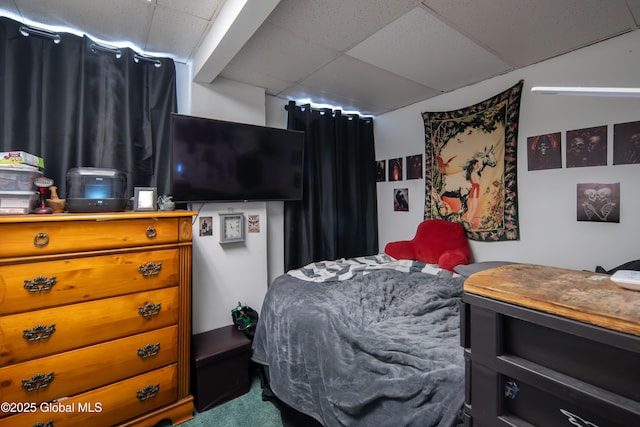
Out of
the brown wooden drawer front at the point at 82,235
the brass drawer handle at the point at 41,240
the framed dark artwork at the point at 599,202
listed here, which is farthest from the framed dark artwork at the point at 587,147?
the brass drawer handle at the point at 41,240

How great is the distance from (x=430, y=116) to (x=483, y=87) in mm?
536

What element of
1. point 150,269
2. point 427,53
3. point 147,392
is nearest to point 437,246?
point 427,53

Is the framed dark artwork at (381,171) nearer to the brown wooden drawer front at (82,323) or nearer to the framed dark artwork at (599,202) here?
the framed dark artwork at (599,202)

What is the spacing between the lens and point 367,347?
130 cm

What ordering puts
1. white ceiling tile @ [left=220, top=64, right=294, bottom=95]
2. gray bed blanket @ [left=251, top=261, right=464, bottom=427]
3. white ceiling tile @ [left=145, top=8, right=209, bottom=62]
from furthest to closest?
white ceiling tile @ [left=220, top=64, right=294, bottom=95] → white ceiling tile @ [left=145, top=8, right=209, bottom=62] → gray bed blanket @ [left=251, top=261, right=464, bottom=427]

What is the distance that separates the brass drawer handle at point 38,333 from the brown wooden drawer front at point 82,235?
36 cm

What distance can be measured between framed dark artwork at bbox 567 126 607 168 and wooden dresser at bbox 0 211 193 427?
111 inches

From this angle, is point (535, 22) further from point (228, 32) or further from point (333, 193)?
point (333, 193)

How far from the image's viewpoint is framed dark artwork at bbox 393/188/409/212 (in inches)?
131

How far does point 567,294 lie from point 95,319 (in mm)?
1949

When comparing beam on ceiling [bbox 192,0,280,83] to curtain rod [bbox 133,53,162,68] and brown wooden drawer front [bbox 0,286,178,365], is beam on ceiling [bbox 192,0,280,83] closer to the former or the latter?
curtain rod [bbox 133,53,162,68]

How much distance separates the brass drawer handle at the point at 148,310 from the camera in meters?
1.60

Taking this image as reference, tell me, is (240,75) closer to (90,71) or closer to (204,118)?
(204,118)

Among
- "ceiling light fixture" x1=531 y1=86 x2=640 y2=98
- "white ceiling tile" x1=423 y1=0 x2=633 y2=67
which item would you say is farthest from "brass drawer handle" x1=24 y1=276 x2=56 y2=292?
"white ceiling tile" x1=423 y1=0 x2=633 y2=67
